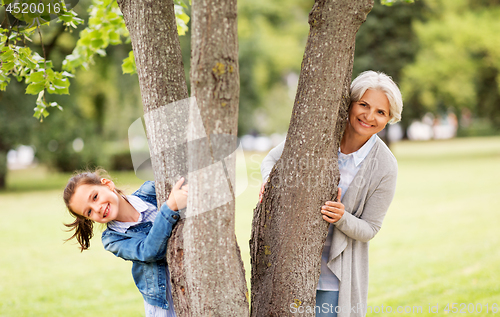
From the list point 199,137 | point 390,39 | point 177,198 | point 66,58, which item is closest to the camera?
point 199,137

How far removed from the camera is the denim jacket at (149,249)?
6.37 ft

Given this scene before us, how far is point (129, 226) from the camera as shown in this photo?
2.25 m

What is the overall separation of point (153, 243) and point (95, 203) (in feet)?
1.55

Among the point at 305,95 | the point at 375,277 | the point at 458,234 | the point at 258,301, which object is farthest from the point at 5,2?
the point at 458,234

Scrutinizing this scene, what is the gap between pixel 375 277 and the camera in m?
5.98

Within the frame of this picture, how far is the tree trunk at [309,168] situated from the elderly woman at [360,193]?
0.76 ft

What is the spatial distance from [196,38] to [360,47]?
22.2 metres

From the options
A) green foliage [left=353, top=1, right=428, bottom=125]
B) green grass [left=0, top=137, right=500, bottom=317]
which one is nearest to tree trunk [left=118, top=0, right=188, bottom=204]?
green grass [left=0, top=137, right=500, bottom=317]

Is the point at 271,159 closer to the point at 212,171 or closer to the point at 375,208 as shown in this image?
the point at 375,208

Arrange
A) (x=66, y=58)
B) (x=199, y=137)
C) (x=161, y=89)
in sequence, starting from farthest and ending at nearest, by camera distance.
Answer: (x=66, y=58) → (x=161, y=89) → (x=199, y=137)

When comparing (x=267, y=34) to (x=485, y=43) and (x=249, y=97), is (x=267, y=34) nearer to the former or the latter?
(x=249, y=97)

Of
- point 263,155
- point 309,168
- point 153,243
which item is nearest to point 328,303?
point 309,168

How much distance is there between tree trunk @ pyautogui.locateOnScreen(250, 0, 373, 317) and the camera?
2.10 meters

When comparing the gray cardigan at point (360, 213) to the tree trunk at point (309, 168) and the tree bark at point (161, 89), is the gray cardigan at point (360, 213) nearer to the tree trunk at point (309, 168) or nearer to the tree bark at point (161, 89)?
the tree trunk at point (309, 168)
